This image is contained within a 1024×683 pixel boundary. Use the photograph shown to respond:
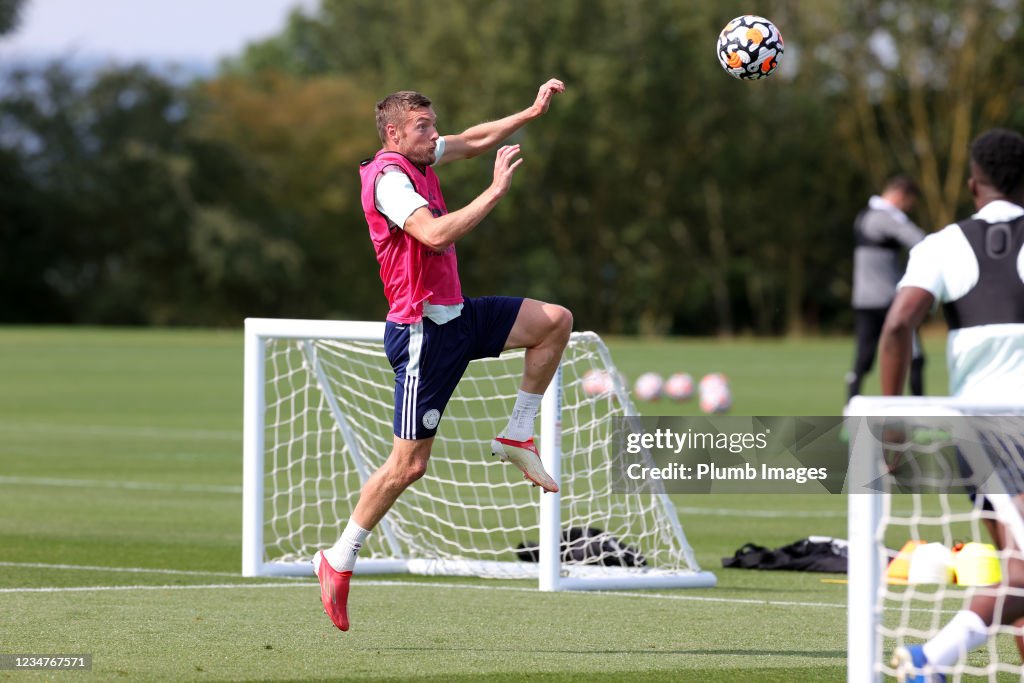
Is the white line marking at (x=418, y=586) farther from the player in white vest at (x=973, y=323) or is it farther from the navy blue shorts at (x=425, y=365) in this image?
the player in white vest at (x=973, y=323)

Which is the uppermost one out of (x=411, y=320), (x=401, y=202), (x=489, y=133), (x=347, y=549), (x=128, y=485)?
(x=489, y=133)

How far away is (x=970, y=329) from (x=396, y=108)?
2793mm

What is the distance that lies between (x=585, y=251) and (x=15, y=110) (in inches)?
925

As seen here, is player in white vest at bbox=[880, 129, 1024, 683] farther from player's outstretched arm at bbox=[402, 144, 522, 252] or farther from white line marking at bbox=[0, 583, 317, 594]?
white line marking at bbox=[0, 583, 317, 594]

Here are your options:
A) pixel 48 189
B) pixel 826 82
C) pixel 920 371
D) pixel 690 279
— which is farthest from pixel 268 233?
pixel 920 371

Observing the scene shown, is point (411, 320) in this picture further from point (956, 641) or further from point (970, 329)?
point (956, 641)

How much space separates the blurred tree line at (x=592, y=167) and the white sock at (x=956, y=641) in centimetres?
5206

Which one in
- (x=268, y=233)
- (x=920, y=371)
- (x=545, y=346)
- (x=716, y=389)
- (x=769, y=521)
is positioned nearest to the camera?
(x=545, y=346)

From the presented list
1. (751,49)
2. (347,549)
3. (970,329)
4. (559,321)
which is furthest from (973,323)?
(751,49)

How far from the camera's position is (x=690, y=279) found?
59.8 meters

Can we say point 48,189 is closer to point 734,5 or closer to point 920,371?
point 734,5

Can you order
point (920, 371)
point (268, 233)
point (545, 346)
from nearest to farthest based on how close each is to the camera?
point (545, 346), point (920, 371), point (268, 233)

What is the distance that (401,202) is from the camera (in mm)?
6559

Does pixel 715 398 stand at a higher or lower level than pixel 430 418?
higher
